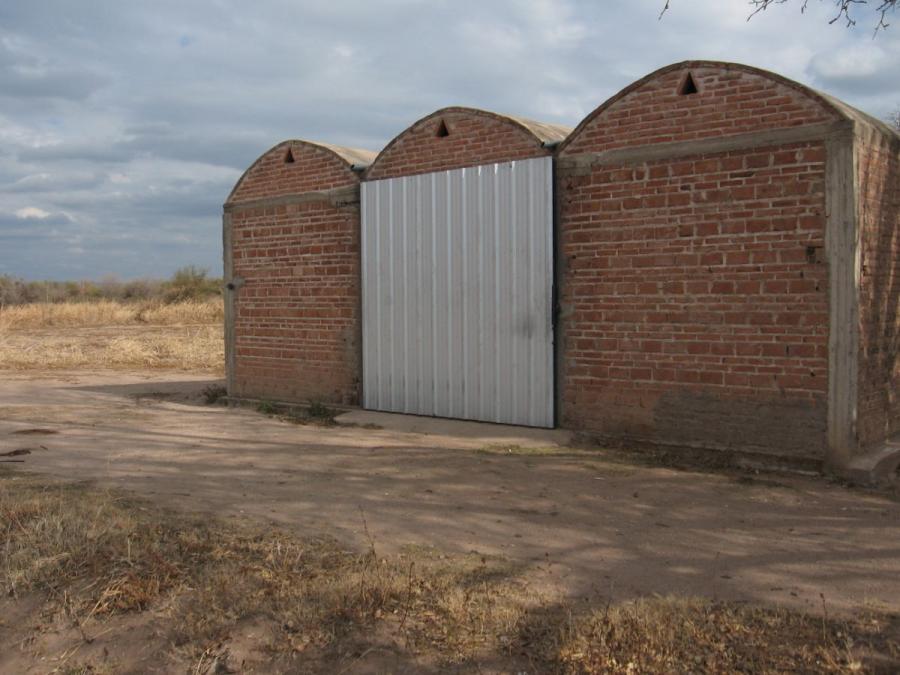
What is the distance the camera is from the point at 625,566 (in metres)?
4.95

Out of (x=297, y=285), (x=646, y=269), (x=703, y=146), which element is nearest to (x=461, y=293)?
(x=646, y=269)

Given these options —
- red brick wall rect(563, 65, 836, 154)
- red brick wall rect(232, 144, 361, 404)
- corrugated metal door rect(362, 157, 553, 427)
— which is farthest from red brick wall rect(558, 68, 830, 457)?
red brick wall rect(232, 144, 361, 404)

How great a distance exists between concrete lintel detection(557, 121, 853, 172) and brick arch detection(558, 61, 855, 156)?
0.19 feet

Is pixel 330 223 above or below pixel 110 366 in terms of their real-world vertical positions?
above

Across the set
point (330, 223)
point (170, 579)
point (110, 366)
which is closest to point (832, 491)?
point (170, 579)

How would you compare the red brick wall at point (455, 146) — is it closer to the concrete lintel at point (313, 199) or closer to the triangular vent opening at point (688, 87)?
the concrete lintel at point (313, 199)

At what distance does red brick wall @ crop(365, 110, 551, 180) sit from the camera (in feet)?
30.9

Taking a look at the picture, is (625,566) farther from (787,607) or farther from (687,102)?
(687,102)

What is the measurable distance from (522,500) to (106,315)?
31.0 meters

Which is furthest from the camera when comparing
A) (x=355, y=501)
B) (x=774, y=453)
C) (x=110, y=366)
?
(x=110, y=366)

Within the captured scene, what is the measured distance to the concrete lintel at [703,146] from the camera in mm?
7324

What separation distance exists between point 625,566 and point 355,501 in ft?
7.40

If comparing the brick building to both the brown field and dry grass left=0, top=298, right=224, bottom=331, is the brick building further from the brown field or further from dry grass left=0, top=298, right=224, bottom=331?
dry grass left=0, top=298, right=224, bottom=331

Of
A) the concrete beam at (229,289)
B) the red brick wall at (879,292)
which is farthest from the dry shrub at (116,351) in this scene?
the red brick wall at (879,292)
